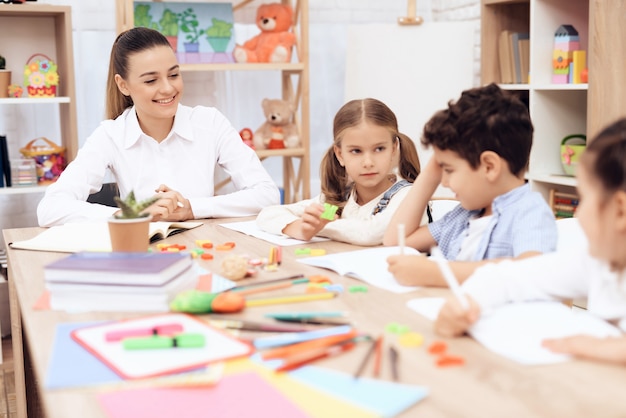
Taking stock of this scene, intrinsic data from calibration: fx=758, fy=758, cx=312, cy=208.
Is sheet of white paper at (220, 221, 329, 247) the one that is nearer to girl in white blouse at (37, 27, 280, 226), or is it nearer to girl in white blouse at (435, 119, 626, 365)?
girl in white blouse at (37, 27, 280, 226)

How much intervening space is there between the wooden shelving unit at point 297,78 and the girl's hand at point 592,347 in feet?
8.95

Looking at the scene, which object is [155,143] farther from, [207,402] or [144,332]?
[207,402]

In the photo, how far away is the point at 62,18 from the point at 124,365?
2780mm

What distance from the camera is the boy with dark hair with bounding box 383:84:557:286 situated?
49.9 inches

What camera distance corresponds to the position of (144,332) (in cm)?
102

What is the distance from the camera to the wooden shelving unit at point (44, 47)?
329 cm

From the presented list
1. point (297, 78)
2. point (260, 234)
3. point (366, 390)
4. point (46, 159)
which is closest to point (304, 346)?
point (366, 390)

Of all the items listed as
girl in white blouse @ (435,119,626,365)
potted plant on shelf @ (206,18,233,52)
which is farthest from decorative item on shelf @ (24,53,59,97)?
girl in white blouse @ (435,119,626,365)

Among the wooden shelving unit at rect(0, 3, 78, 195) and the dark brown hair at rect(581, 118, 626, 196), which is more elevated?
the wooden shelving unit at rect(0, 3, 78, 195)

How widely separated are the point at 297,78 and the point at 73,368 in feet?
10.5

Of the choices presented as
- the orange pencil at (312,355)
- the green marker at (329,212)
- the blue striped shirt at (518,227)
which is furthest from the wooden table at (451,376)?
the green marker at (329,212)

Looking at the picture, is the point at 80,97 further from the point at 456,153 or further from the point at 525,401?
the point at 525,401

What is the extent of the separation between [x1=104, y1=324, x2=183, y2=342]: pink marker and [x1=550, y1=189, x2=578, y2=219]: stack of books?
254 centimetres

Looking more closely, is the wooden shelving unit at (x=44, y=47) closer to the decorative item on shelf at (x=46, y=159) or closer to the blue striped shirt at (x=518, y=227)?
the decorative item on shelf at (x=46, y=159)
